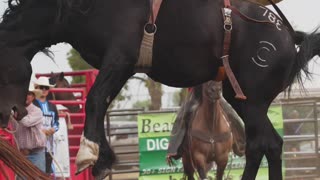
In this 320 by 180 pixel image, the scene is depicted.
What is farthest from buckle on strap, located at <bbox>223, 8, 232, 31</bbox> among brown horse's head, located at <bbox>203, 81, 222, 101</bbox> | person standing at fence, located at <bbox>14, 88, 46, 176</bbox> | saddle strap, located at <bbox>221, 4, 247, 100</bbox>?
brown horse's head, located at <bbox>203, 81, 222, 101</bbox>

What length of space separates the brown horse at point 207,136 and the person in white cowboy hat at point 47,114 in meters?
2.51

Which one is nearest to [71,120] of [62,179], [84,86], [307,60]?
[84,86]

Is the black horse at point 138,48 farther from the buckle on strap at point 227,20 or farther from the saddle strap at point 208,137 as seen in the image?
the saddle strap at point 208,137

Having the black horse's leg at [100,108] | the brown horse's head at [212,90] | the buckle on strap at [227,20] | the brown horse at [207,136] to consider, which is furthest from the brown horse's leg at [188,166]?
the black horse's leg at [100,108]

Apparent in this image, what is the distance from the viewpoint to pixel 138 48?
4949 millimetres

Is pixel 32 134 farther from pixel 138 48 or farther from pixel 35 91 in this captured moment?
pixel 138 48

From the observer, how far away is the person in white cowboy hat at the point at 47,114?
8992 mm

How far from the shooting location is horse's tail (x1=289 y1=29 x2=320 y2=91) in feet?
19.4

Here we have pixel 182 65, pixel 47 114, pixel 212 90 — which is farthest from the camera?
pixel 212 90

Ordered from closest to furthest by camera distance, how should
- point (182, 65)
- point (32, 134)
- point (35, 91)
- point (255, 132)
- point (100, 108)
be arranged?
point (100, 108) → point (182, 65) → point (255, 132) → point (32, 134) → point (35, 91)

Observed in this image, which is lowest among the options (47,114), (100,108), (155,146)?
(155,146)

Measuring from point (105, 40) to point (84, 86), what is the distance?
6.87 meters

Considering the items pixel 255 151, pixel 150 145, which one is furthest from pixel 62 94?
pixel 255 151

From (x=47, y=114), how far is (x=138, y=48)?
4.41m
